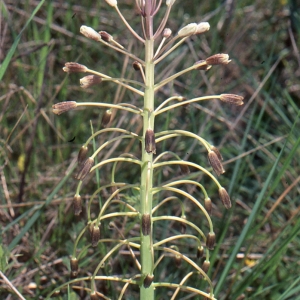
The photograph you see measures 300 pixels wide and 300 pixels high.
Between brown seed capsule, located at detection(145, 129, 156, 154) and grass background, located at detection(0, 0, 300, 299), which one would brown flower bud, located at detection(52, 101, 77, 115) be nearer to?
brown seed capsule, located at detection(145, 129, 156, 154)

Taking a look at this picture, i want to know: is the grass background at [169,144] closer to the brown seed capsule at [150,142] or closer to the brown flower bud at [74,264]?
the brown flower bud at [74,264]

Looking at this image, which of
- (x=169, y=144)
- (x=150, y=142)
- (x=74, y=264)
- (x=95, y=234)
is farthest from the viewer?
(x=169, y=144)

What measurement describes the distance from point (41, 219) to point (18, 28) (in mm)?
1812

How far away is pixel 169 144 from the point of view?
13.5ft

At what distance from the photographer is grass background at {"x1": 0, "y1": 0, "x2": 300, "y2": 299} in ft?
9.32

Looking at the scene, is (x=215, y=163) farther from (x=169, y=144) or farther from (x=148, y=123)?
(x=169, y=144)

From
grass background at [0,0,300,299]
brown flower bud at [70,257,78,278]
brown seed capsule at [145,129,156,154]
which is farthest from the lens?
grass background at [0,0,300,299]

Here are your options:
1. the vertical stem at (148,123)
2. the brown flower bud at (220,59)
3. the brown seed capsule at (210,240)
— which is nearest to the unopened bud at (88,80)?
the vertical stem at (148,123)

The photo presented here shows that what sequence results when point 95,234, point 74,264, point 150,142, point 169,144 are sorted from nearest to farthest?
point 150,142, point 95,234, point 74,264, point 169,144

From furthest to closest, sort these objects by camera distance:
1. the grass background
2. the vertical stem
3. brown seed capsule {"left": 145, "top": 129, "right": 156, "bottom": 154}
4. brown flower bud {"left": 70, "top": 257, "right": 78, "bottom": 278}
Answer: the grass background → brown flower bud {"left": 70, "top": 257, "right": 78, "bottom": 278} → the vertical stem → brown seed capsule {"left": 145, "top": 129, "right": 156, "bottom": 154}

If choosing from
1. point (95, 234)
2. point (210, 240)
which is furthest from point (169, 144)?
point (95, 234)

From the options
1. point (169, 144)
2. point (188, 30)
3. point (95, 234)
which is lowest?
point (169, 144)

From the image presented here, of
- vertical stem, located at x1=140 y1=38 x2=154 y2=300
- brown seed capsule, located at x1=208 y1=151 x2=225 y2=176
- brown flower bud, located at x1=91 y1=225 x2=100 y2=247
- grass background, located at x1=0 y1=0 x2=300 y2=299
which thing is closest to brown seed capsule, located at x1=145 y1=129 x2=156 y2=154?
vertical stem, located at x1=140 y1=38 x2=154 y2=300

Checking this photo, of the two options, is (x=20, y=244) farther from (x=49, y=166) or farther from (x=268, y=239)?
(x=268, y=239)
